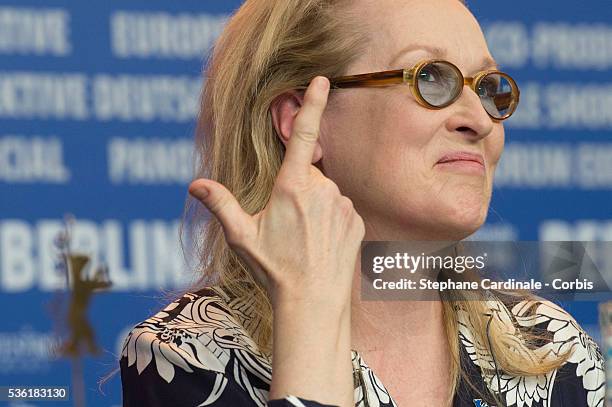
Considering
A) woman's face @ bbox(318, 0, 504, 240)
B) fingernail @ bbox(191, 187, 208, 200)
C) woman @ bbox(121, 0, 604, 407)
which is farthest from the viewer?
woman's face @ bbox(318, 0, 504, 240)

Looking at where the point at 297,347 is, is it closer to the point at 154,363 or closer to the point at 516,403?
the point at 154,363

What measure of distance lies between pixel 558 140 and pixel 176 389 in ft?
6.54

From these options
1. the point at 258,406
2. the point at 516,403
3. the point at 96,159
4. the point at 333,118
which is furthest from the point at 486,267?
the point at 96,159

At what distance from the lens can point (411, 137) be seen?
1.73m

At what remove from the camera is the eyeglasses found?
1720mm

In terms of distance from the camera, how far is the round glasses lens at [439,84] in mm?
1715

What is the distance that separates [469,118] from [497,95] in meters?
0.09

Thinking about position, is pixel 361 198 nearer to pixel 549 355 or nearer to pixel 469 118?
pixel 469 118

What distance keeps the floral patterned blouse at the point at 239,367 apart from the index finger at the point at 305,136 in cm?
31

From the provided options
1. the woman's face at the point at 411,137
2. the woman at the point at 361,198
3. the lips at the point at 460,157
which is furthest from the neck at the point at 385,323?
the lips at the point at 460,157

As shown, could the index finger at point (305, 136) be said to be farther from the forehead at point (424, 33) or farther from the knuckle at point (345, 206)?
the forehead at point (424, 33)

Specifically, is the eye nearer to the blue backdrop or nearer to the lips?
the lips

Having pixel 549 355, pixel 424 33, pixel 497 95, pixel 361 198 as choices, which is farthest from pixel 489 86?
pixel 549 355

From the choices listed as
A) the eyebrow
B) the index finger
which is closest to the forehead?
the eyebrow
